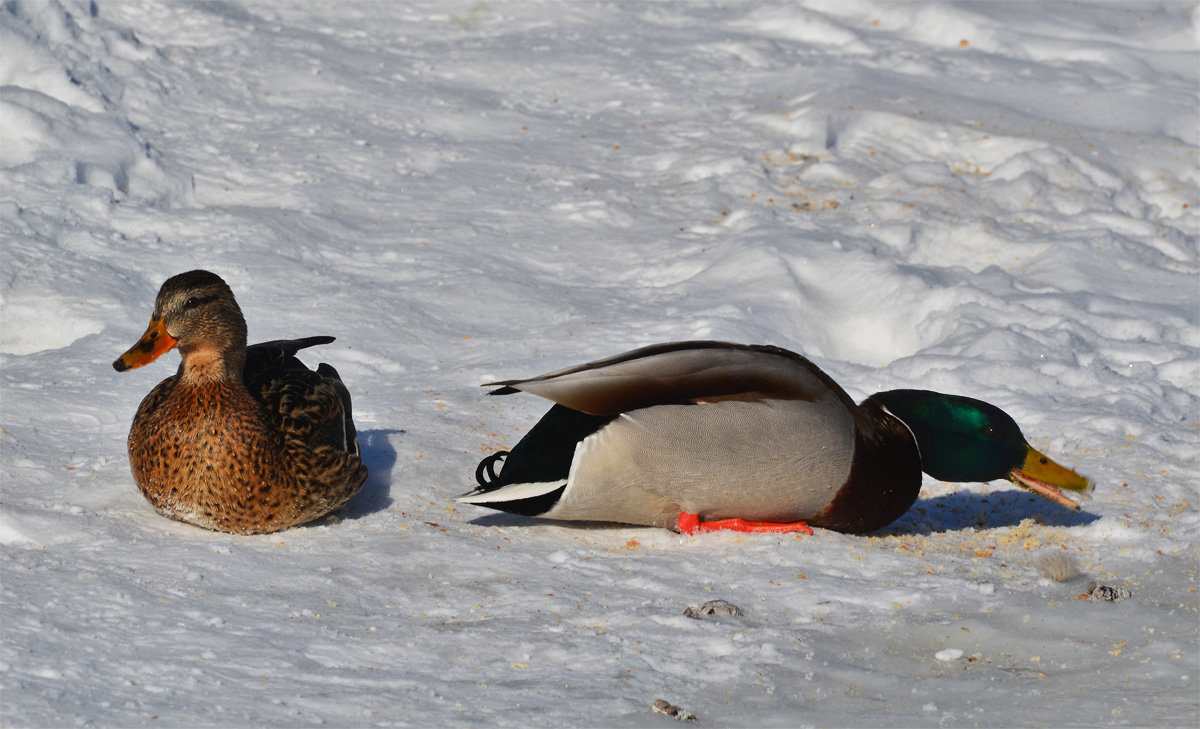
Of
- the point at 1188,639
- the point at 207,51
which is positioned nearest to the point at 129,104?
the point at 207,51

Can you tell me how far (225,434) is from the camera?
3.97 m

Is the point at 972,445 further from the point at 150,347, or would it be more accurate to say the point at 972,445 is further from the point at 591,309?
the point at 150,347

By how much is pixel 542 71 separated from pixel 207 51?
2.40m

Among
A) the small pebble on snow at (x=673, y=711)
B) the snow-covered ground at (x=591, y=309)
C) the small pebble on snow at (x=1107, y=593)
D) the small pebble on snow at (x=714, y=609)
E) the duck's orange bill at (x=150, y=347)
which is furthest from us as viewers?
the duck's orange bill at (x=150, y=347)

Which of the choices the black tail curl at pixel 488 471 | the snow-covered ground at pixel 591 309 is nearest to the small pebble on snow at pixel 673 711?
the snow-covered ground at pixel 591 309

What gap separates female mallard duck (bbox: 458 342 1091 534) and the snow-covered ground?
0.13 metres

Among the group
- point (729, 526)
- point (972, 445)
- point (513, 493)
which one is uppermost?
point (972, 445)

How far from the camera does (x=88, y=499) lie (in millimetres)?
4180

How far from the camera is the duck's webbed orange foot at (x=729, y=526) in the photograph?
4277mm

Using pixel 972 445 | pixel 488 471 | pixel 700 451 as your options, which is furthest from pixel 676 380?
pixel 972 445

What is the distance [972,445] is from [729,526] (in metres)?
0.94

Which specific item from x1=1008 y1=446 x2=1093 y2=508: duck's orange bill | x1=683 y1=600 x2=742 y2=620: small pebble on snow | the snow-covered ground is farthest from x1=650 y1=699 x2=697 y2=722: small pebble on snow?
x1=1008 y1=446 x2=1093 y2=508: duck's orange bill

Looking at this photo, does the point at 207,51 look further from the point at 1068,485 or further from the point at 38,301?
the point at 1068,485

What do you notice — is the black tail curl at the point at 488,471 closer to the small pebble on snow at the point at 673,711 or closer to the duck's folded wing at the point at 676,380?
the duck's folded wing at the point at 676,380
